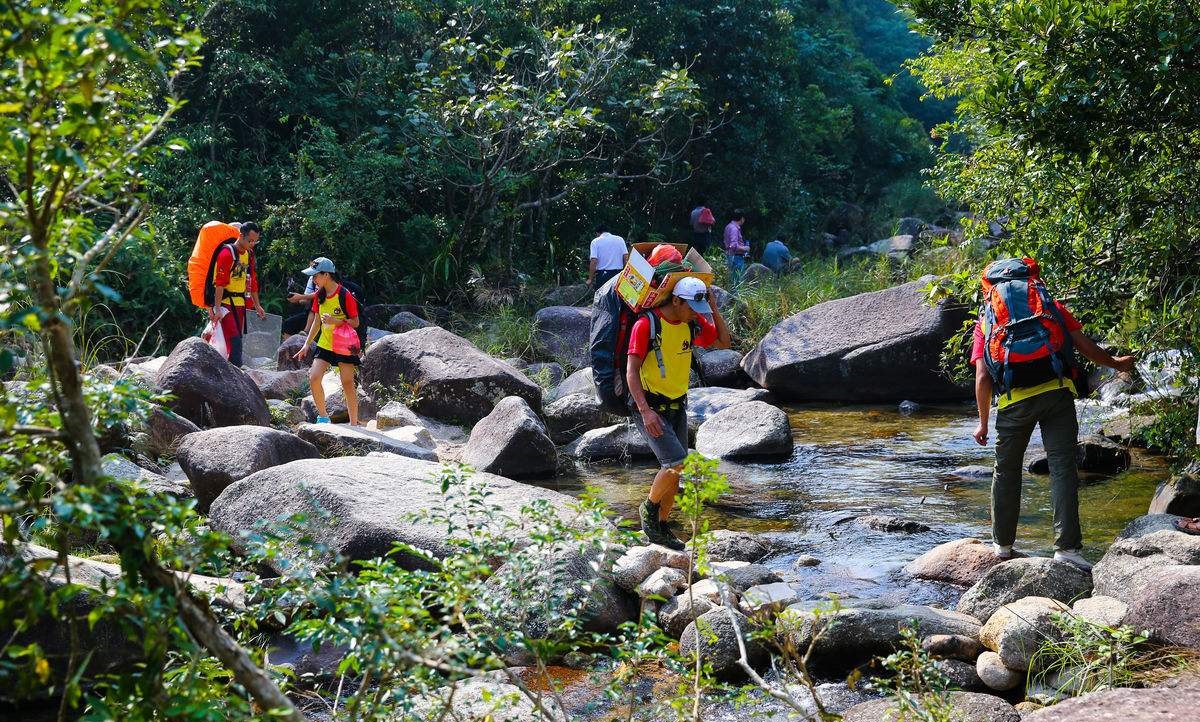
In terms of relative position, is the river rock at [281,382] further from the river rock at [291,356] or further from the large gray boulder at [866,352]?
the large gray boulder at [866,352]

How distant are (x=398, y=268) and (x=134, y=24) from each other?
45.9 feet

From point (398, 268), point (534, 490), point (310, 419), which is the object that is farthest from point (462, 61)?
point (534, 490)

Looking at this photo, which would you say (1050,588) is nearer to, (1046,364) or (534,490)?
(1046,364)

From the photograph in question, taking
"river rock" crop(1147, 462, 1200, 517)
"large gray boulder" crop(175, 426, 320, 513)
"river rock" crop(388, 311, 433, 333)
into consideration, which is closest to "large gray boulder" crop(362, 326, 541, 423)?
"river rock" crop(388, 311, 433, 333)

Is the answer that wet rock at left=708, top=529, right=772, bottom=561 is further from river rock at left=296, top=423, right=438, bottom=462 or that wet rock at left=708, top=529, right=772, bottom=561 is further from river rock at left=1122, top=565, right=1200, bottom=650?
river rock at left=296, top=423, right=438, bottom=462

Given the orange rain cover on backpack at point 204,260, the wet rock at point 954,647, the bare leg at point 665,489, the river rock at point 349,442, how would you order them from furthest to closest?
the orange rain cover on backpack at point 204,260 < the river rock at point 349,442 < the bare leg at point 665,489 < the wet rock at point 954,647

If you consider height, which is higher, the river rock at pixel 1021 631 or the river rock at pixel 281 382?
the river rock at pixel 281 382

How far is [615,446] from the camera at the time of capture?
10.6 metres

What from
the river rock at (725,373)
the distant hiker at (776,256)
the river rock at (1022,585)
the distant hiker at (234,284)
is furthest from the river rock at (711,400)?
the distant hiker at (776,256)

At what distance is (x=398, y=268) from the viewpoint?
16.5 metres

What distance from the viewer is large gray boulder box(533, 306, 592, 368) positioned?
13.9 m

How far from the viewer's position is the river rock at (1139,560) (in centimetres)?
522

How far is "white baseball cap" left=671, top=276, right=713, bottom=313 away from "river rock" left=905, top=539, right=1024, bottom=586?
2.09 m

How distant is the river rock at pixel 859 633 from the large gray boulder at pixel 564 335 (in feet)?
28.7
